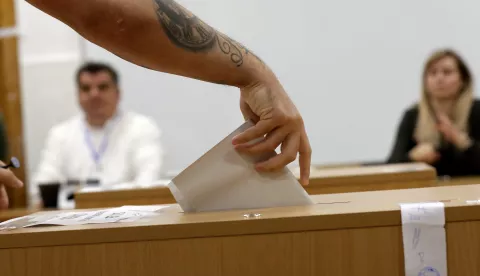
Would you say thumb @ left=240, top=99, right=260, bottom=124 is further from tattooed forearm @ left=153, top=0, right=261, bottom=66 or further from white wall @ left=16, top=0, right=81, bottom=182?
white wall @ left=16, top=0, right=81, bottom=182

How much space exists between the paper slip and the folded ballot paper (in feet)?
0.20

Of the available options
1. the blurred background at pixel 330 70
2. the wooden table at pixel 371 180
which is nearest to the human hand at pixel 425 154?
the blurred background at pixel 330 70

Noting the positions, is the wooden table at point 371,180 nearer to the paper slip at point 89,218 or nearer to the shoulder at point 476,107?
the paper slip at point 89,218

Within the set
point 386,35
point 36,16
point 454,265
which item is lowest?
point 454,265

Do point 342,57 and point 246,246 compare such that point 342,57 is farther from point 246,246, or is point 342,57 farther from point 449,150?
point 246,246

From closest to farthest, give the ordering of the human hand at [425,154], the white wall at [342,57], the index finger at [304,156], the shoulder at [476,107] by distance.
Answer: the index finger at [304,156], the human hand at [425,154], the shoulder at [476,107], the white wall at [342,57]

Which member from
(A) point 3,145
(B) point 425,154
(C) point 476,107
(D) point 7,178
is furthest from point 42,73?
(D) point 7,178

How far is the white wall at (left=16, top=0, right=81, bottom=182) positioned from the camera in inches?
141

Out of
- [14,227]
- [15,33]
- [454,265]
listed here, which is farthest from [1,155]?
[454,265]

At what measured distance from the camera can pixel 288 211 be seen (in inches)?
33.5

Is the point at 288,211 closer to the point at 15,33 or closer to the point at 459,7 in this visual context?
the point at 459,7

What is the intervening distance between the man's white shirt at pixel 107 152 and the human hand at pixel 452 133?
1318mm

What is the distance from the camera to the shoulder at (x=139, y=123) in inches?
125

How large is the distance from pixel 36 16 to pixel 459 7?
90.9 inches
